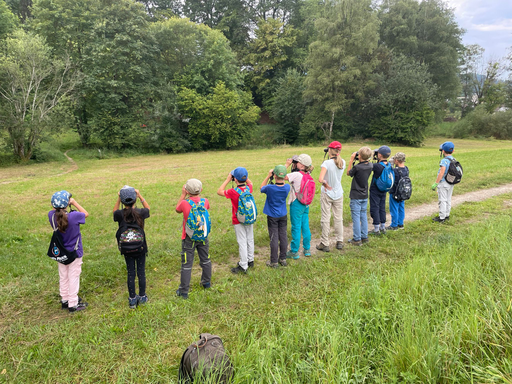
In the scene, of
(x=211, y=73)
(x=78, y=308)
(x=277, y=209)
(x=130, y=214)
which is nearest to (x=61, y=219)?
(x=130, y=214)

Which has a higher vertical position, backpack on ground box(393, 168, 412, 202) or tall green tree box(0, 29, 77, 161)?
tall green tree box(0, 29, 77, 161)

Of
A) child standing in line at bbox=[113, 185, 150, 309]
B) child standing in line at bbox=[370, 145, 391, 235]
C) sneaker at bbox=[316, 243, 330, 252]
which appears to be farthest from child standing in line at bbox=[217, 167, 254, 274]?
child standing in line at bbox=[370, 145, 391, 235]

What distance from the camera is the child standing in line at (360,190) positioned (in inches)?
248

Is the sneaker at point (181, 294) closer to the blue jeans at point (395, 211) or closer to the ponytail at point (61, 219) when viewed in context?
the ponytail at point (61, 219)

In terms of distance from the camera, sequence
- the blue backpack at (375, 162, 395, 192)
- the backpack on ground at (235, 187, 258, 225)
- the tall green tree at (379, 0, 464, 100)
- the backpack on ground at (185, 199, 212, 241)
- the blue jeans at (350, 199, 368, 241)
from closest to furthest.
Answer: the backpack on ground at (185, 199, 212, 241)
the backpack on ground at (235, 187, 258, 225)
the blue jeans at (350, 199, 368, 241)
the blue backpack at (375, 162, 395, 192)
the tall green tree at (379, 0, 464, 100)

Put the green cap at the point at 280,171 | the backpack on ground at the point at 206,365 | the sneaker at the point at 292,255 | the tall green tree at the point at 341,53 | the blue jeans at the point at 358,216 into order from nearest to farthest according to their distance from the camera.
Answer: the backpack on ground at the point at 206,365 < the green cap at the point at 280,171 < the sneaker at the point at 292,255 < the blue jeans at the point at 358,216 < the tall green tree at the point at 341,53

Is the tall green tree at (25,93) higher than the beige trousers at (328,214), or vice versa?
the tall green tree at (25,93)

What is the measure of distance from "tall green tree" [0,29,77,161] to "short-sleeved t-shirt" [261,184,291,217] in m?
25.7

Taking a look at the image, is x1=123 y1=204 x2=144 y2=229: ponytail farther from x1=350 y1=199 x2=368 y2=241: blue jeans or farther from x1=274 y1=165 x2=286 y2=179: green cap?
x1=350 y1=199 x2=368 y2=241: blue jeans

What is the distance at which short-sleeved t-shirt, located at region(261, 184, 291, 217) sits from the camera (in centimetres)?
548

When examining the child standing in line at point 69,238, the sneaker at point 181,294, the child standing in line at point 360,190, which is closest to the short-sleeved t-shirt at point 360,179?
the child standing in line at point 360,190

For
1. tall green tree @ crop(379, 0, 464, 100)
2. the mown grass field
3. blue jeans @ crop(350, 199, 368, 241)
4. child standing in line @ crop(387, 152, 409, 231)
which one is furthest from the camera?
tall green tree @ crop(379, 0, 464, 100)

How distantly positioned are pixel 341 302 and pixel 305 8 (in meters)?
60.4

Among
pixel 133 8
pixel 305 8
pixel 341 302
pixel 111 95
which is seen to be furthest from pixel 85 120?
pixel 305 8
